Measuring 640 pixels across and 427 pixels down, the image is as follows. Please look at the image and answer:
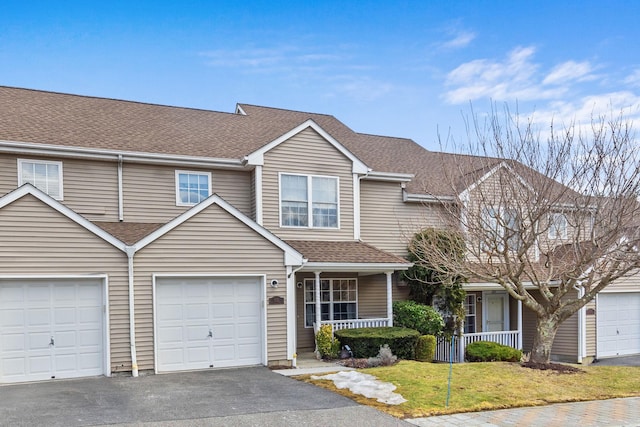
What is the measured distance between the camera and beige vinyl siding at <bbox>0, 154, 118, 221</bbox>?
50.3 ft

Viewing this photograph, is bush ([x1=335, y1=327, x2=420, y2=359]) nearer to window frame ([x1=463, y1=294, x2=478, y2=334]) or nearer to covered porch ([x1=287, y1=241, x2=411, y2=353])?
covered porch ([x1=287, y1=241, x2=411, y2=353])

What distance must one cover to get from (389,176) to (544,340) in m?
7.34

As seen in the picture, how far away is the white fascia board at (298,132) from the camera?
54.9ft

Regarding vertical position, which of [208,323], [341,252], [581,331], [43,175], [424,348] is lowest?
[581,331]

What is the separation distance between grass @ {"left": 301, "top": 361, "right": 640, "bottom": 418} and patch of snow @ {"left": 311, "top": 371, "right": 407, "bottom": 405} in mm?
178

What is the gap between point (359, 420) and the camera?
8.86 meters

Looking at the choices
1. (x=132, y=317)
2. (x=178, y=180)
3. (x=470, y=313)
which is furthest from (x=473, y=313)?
(x=132, y=317)

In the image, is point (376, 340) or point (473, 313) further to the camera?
point (473, 313)

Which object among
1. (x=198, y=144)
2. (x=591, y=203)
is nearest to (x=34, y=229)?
(x=198, y=144)

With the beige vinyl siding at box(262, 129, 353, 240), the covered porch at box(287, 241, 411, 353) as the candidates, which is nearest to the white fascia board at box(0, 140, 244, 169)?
the beige vinyl siding at box(262, 129, 353, 240)

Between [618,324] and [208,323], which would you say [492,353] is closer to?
[618,324]

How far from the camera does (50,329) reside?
12.1 m

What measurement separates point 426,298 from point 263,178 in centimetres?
674

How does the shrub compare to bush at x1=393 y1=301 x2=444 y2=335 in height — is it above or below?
below
